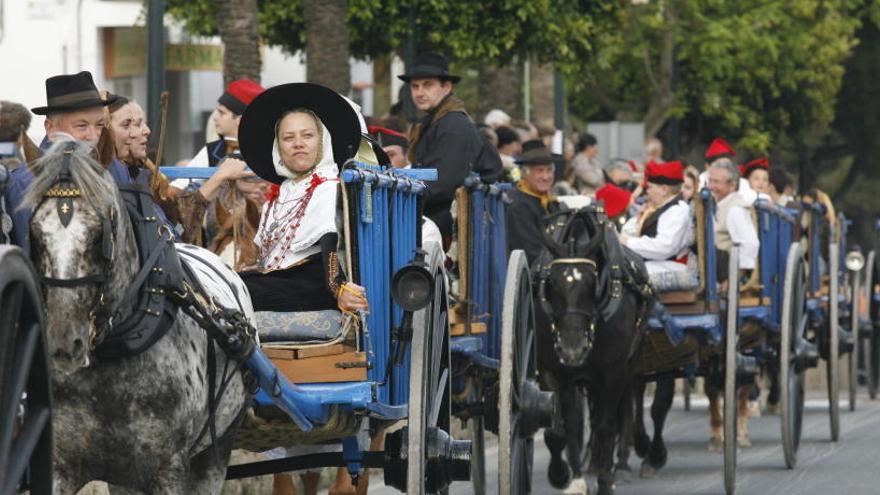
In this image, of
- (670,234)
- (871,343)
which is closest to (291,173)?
(670,234)

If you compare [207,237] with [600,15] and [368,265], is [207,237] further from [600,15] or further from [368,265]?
[600,15]

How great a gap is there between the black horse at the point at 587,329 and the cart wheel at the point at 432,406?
306cm

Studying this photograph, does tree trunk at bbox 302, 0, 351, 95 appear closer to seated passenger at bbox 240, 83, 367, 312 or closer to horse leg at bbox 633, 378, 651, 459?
horse leg at bbox 633, 378, 651, 459

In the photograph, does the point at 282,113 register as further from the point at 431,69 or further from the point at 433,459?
the point at 431,69

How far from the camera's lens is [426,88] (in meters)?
12.4

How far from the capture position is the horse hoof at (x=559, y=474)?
1296 cm

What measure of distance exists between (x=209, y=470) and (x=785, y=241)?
32.8 feet

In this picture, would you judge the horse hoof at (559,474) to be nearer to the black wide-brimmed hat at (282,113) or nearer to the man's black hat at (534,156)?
the man's black hat at (534,156)

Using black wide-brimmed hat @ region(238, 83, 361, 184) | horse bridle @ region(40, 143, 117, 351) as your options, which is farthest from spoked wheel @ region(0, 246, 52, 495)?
black wide-brimmed hat @ region(238, 83, 361, 184)

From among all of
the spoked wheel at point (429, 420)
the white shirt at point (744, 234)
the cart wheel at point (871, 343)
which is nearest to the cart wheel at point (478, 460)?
the spoked wheel at point (429, 420)

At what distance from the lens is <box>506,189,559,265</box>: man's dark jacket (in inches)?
559

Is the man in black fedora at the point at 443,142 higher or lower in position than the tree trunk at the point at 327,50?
lower

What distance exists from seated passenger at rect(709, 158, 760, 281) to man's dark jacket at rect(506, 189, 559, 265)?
7.35ft

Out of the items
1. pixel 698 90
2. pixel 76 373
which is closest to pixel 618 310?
pixel 76 373
